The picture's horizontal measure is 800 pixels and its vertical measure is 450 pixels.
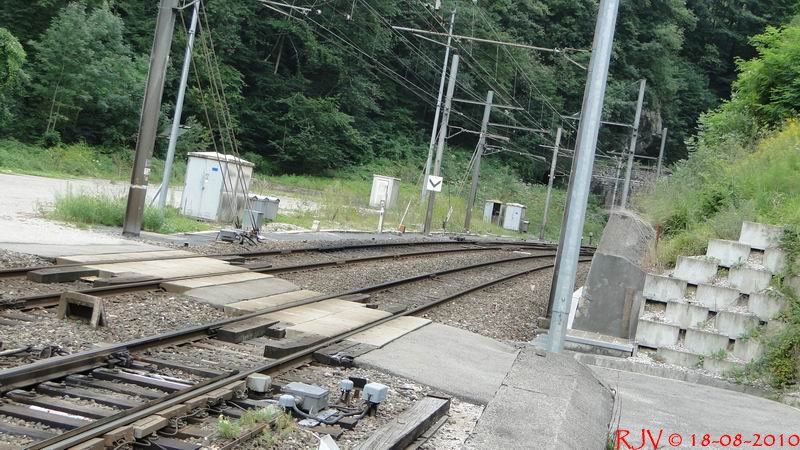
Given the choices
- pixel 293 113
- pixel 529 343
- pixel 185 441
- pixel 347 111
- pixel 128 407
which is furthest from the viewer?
pixel 347 111

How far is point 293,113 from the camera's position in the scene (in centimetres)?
6059

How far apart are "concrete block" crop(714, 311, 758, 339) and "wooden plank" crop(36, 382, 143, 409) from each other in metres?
7.27

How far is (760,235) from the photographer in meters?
10.6

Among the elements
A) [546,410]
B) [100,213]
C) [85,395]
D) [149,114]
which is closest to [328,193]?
[100,213]

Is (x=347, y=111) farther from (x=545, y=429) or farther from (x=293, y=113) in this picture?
(x=545, y=429)

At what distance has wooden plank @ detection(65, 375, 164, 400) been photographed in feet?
19.5

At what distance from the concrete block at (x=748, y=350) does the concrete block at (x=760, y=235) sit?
1243 mm

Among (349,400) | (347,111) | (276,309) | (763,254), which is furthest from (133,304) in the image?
(347,111)

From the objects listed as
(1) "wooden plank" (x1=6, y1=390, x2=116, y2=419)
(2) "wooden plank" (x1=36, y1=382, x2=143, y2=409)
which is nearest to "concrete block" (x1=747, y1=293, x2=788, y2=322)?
(2) "wooden plank" (x1=36, y1=382, x2=143, y2=409)

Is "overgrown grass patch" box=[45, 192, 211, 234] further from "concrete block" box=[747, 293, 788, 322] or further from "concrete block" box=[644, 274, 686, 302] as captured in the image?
"concrete block" box=[747, 293, 788, 322]

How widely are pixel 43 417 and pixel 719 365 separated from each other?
788 centimetres

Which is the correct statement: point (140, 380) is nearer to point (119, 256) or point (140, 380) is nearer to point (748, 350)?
point (748, 350)

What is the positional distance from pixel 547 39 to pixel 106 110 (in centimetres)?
4424

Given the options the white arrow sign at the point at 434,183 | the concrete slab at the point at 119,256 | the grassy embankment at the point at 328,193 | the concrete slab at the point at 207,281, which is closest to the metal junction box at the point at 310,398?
the concrete slab at the point at 207,281
